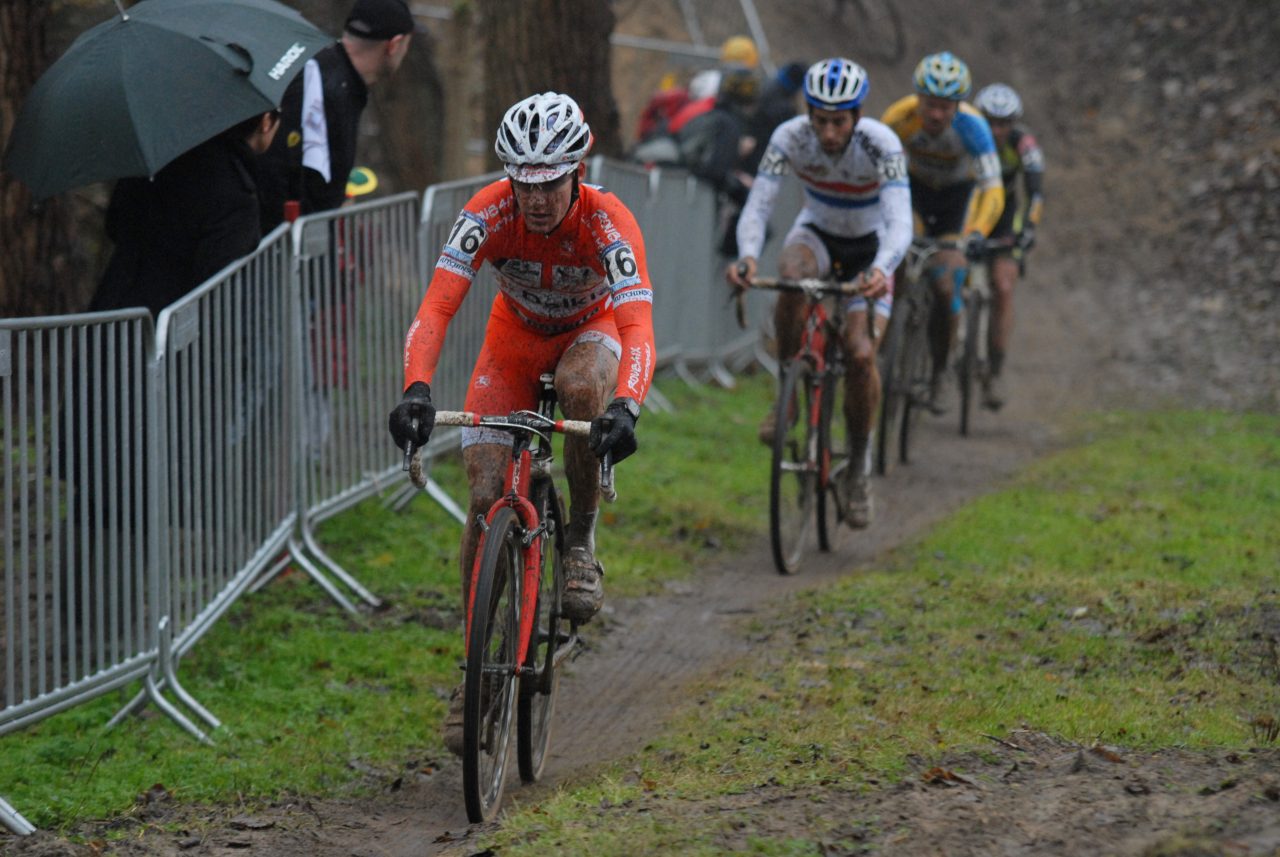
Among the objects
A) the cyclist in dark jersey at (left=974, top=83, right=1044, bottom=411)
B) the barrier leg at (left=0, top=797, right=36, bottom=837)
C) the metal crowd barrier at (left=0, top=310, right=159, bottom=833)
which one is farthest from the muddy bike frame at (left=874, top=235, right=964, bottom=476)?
the barrier leg at (left=0, top=797, right=36, bottom=837)

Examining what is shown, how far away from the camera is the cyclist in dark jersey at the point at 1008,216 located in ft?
41.9

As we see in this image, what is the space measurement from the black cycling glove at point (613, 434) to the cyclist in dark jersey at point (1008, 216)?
27.7 ft

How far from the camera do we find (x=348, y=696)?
21.5 ft

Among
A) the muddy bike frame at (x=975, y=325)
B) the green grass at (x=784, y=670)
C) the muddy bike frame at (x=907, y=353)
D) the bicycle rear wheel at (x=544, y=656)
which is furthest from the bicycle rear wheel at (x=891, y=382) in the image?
the bicycle rear wheel at (x=544, y=656)

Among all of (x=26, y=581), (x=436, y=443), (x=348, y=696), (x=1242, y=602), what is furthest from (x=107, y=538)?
(x=1242, y=602)

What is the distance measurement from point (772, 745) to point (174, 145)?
3356mm

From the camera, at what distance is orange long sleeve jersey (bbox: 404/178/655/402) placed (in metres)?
5.46

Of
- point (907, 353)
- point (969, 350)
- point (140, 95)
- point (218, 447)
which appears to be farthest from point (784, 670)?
point (969, 350)

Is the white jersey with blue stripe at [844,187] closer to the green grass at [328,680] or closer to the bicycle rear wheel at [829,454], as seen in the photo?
the bicycle rear wheel at [829,454]

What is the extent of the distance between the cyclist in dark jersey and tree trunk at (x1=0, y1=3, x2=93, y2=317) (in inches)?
281

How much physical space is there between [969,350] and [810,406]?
440cm

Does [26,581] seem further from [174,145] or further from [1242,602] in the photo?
[1242,602]

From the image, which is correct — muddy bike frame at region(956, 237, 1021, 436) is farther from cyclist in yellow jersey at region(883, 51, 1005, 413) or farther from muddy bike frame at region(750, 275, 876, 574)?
muddy bike frame at region(750, 275, 876, 574)

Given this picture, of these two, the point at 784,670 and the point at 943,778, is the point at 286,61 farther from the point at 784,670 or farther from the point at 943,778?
the point at 943,778
